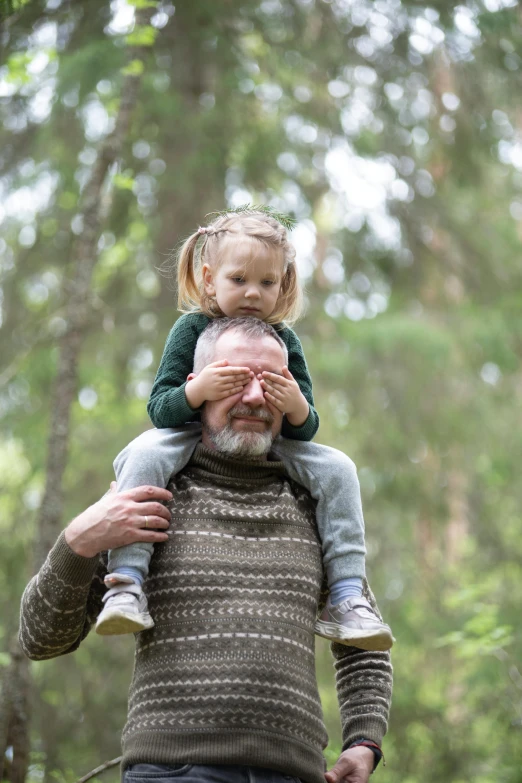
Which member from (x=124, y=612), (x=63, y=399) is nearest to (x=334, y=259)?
(x=63, y=399)

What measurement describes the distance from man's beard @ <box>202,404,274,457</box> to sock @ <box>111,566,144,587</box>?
0.39 metres

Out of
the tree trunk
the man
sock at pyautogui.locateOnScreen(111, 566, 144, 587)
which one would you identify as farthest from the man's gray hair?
the tree trunk

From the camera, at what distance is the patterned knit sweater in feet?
6.57

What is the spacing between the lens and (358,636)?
7.14 ft

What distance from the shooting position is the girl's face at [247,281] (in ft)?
8.22

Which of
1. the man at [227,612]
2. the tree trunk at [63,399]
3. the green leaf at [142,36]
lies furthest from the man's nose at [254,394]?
the green leaf at [142,36]

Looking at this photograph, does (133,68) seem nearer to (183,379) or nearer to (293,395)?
(183,379)

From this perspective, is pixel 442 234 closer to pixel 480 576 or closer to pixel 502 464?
pixel 502 464

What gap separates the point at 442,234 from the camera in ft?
26.5

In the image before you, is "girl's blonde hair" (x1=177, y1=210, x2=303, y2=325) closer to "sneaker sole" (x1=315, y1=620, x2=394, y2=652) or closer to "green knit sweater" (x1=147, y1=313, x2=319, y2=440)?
"green knit sweater" (x1=147, y1=313, x2=319, y2=440)

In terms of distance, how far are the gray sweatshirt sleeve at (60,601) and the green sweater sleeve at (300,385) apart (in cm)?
62

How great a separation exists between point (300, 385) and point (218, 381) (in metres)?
0.39

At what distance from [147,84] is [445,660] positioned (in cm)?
653

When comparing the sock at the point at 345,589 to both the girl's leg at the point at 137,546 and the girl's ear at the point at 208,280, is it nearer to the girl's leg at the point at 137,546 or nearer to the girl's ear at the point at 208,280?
the girl's leg at the point at 137,546
